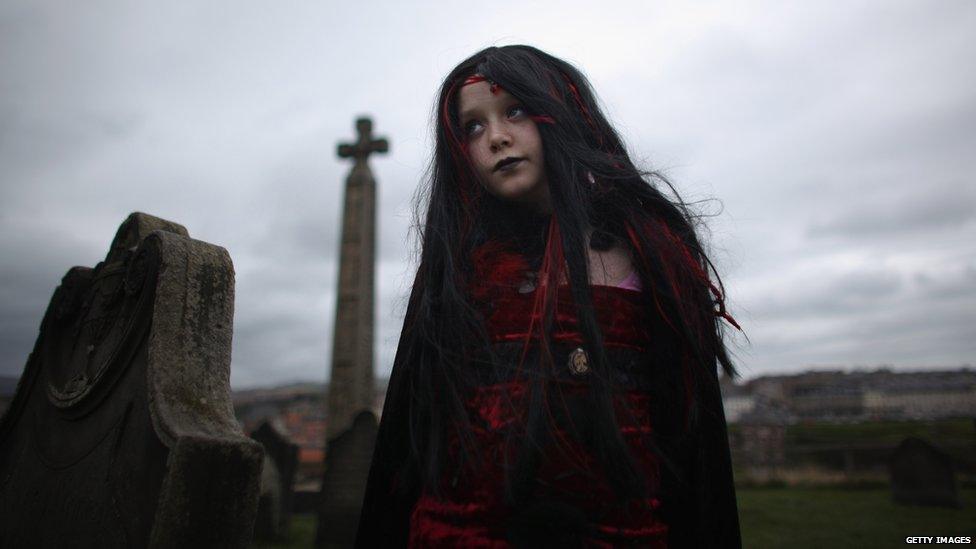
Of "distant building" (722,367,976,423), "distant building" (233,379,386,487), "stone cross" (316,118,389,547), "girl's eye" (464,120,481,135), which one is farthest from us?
"distant building" (722,367,976,423)

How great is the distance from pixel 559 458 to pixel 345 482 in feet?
20.5

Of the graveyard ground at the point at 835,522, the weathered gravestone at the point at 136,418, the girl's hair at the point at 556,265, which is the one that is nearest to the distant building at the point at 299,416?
the graveyard ground at the point at 835,522

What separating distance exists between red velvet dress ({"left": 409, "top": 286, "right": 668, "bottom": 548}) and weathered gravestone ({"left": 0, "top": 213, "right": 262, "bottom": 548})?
0.75 m

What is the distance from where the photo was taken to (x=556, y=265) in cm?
147

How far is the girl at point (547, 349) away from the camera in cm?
127

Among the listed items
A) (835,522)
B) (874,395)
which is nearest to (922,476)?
(835,522)

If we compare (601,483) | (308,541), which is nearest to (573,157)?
(601,483)

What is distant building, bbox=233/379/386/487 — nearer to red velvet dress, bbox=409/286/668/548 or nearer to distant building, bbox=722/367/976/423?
red velvet dress, bbox=409/286/668/548

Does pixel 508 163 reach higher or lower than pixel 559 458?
higher

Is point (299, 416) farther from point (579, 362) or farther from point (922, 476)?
point (579, 362)

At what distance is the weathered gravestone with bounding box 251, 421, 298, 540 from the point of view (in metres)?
7.36

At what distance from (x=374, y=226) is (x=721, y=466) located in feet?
26.9

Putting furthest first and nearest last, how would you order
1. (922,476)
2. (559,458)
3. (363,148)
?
1. (922,476)
2. (363,148)
3. (559,458)

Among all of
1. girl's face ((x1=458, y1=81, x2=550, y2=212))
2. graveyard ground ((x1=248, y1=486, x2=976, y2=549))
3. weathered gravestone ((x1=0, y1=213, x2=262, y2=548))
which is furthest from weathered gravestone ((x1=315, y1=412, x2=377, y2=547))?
girl's face ((x1=458, y1=81, x2=550, y2=212))
